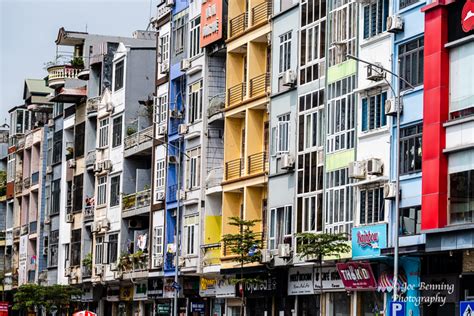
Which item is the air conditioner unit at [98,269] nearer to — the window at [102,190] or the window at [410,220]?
the window at [102,190]

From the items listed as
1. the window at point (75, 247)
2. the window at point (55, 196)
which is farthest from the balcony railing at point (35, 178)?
the window at point (75, 247)

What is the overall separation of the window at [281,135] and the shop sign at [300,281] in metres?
4.92

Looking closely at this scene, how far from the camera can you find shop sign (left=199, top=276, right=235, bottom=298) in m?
59.0

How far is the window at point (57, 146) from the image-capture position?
8621 centimetres

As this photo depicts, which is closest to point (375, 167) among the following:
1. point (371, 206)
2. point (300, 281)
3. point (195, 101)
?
point (371, 206)

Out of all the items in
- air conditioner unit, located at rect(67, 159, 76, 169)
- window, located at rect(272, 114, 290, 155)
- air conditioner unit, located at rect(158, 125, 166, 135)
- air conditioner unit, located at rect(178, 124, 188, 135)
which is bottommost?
window, located at rect(272, 114, 290, 155)

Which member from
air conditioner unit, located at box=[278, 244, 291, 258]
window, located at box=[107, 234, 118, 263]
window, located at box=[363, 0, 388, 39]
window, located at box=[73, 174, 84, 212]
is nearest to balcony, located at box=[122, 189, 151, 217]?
window, located at box=[107, 234, 118, 263]

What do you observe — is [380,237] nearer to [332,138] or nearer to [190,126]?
[332,138]

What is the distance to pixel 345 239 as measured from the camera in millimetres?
45875

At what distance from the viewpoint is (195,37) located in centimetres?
6356

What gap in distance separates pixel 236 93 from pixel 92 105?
22.3 metres

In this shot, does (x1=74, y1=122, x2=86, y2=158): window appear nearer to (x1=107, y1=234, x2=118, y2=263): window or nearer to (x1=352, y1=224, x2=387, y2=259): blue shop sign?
(x1=107, y1=234, x2=118, y2=263): window

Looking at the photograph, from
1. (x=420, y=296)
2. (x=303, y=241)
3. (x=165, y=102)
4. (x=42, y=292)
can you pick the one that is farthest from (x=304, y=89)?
(x=42, y=292)

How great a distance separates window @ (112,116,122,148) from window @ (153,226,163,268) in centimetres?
872
